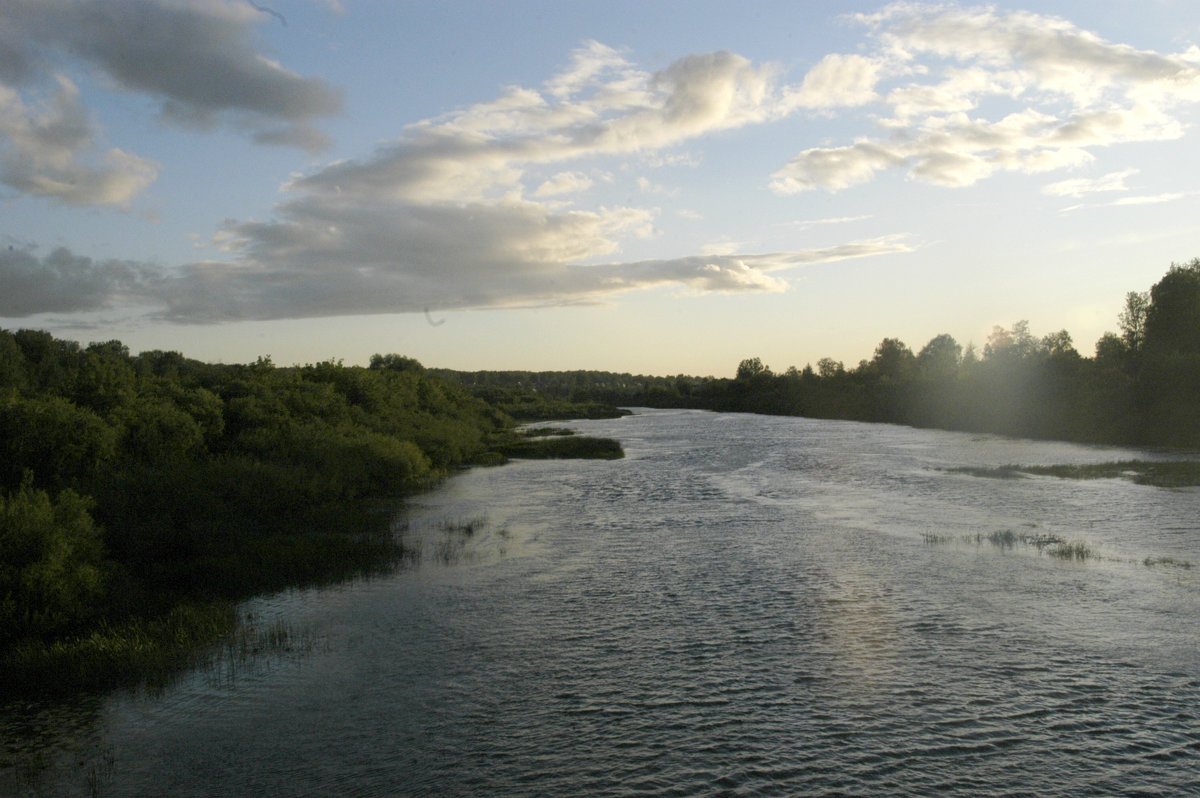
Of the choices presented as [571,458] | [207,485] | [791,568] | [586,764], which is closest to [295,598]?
[207,485]

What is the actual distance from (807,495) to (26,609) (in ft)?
116

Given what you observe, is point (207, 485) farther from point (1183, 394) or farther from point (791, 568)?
point (1183, 394)

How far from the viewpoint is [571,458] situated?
71938 millimetres

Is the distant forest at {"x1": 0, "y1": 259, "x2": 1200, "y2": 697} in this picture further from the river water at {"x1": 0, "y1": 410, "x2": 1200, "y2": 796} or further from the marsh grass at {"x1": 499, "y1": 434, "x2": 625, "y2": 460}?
the river water at {"x1": 0, "y1": 410, "x2": 1200, "y2": 796}

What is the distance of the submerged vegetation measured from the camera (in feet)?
63.3

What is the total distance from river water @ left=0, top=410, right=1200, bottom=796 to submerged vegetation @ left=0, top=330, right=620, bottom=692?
2.16 metres

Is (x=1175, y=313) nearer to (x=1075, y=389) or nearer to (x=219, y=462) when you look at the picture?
(x=1075, y=389)

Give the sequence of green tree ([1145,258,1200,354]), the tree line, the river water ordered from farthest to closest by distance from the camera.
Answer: green tree ([1145,258,1200,354])
the tree line
the river water

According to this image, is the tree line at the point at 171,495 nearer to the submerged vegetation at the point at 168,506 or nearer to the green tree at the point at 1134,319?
the submerged vegetation at the point at 168,506

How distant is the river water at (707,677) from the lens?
45.6ft

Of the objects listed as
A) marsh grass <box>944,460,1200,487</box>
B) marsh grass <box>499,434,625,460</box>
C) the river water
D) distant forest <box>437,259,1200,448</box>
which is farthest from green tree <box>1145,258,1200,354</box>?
the river water

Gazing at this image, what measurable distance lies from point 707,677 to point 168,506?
67.5 feet

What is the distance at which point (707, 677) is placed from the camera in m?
18.0

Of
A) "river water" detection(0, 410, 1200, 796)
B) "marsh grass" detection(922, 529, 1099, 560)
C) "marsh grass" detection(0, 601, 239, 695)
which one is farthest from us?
"marsh grass" detection(922, 529, 1099, 560)
